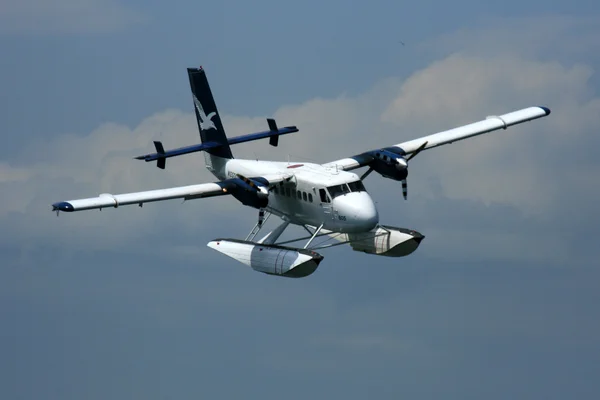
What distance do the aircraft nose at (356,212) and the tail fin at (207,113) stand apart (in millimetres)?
10179

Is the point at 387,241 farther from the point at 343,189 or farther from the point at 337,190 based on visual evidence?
the point at 337,190

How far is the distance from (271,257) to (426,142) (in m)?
11.4

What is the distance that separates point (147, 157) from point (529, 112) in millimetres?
22520

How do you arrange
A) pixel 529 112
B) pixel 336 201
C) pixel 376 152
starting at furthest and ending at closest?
pixel 529 112, pixel 376 152, pixel 336 201

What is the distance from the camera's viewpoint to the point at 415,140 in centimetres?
7400

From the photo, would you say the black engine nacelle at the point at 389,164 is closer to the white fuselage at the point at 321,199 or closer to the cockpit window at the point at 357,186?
the white fuselage at the point at 321,199

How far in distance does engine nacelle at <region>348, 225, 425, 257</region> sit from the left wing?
2960mm

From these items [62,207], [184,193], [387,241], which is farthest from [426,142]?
[62,207]

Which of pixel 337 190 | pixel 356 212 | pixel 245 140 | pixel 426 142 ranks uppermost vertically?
pixel 245 140

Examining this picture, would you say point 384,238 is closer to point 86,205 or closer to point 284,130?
point 284,130

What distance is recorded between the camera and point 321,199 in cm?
6619

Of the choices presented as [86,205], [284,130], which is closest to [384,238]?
[284,130]

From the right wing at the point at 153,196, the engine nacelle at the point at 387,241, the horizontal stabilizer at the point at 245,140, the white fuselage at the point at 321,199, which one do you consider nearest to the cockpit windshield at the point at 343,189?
the white fuselage at the point at 321,199

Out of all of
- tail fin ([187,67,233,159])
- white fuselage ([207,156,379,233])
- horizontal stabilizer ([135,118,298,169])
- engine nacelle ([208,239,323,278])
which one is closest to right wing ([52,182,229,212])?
engine nacelle ([208,239,323,278])
